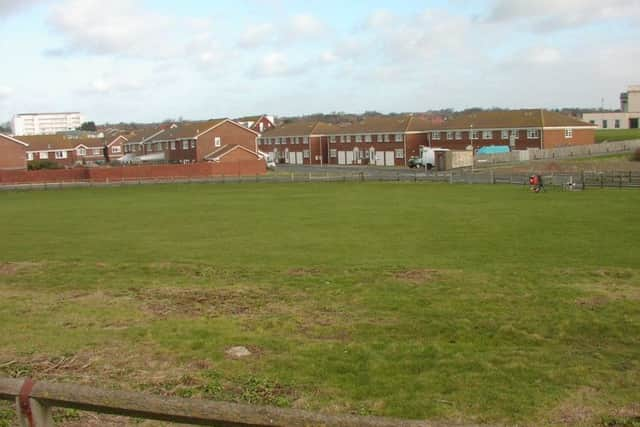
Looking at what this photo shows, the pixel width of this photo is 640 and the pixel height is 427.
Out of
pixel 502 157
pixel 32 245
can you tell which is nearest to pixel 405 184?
pixel 502 157

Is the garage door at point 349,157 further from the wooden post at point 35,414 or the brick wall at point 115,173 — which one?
the wooden post at point 35,414

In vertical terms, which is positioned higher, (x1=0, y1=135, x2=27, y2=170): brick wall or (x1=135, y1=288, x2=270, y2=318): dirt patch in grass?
(x1=0, y1=135, x2=27, y2=170): brick wall

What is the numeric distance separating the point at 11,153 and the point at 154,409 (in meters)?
92.7

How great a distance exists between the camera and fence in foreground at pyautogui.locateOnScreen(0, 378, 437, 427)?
14.2 feet

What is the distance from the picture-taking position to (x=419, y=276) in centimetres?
1803

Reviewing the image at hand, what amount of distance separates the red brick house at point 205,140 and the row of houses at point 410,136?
15819 mm

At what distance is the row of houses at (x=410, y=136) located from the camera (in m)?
90.0

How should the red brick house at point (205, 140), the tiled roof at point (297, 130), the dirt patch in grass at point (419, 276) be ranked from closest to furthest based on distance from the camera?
the dirt patch in grass at point (419, 276), the red brick house at point (205, 140), the tiled roof at point (297, 130)

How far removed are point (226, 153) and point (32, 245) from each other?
6281 cm

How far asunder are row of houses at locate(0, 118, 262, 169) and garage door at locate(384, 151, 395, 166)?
61.9ft

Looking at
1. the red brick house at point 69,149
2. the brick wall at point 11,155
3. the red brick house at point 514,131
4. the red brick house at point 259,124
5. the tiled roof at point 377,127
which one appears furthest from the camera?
the red brick house at point 259,124

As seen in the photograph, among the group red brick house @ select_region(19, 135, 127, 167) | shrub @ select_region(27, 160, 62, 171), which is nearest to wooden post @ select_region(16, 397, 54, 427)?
shrub @ select_region(27, 160, 62, 171)

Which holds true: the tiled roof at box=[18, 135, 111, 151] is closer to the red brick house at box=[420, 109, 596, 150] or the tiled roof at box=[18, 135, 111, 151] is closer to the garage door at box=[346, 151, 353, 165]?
the garage door at box=[346, 151, 353, 165]

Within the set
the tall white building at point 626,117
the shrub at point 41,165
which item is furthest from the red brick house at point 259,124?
the tall white building at point 626,117
